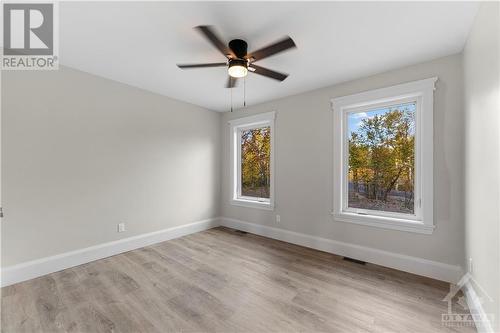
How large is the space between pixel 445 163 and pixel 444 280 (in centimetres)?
131

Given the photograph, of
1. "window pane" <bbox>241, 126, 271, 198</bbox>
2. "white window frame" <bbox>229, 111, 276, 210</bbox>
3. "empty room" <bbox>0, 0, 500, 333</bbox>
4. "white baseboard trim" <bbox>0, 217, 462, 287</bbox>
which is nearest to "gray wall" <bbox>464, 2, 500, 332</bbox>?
"empty room" <bbox>0, 0, 500, 333</bbox>

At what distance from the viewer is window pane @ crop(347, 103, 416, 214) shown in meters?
2.78

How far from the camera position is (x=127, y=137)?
3318 millimetres

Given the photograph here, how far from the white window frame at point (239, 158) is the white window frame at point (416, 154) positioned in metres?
1.16

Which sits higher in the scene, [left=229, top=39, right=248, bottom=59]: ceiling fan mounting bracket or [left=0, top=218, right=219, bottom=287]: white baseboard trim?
[left=229, top=39, right=248, bottom=59]: ceiling fan mounting bracket

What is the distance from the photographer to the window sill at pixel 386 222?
2.54 metres

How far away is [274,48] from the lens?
1825mm

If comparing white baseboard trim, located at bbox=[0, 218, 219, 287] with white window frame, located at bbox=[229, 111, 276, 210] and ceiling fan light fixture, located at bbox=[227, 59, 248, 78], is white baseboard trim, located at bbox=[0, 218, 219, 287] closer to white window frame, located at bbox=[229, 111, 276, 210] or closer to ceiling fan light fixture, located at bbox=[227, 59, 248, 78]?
white window frame, located at bbox=[229, 111, 276, 210]

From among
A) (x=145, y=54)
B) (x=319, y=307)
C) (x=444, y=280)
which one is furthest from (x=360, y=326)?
(x=145, y=54)

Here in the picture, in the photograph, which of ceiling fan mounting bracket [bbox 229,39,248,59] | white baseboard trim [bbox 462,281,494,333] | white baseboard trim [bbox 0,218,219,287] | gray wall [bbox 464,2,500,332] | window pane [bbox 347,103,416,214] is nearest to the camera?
gray wall [bbox 464,2,500,332]

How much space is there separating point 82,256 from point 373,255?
3.84 m

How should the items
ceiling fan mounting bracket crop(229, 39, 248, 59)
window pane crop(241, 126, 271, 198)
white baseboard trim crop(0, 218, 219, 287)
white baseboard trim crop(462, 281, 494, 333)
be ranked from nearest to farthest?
white baseboard trim crop(462, 281, 494, 333) < ceiling fan mounting bracket crop(229, 39, 248, 59) < white baseboard trim crop(0, 218, 219, 287) < window pane crop(241, 126, 271, 198)

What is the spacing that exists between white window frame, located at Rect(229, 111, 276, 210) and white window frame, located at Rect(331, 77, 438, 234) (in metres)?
1.16

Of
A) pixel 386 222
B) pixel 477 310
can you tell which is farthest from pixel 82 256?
pixel 477 310
